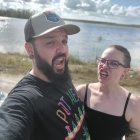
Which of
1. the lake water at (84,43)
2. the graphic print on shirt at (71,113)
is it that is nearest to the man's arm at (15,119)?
the graphic print on shirt at (71,113)

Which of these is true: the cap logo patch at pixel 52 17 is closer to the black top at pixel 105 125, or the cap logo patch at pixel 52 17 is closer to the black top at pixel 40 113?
the black top at pixel 40 113

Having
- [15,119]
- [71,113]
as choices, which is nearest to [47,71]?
[71,113]

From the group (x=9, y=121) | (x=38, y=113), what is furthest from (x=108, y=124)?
(x=9, y=121)

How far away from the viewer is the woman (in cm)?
280

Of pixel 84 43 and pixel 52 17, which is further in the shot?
pixel 84 43

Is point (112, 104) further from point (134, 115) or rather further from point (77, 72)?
point (77, 72)

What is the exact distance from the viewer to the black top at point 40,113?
181 centimetres

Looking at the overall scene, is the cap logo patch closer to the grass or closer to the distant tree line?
the grass

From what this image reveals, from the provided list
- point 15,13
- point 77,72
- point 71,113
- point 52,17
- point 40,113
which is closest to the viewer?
point 40,113

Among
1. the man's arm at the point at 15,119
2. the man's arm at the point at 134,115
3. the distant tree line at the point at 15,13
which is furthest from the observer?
the distant tree line at the point at 15,13

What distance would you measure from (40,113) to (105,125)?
2.95 feet

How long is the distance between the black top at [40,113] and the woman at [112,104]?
39 cm

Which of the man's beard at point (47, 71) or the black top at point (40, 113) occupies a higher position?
the man's beard at point (47, 71)

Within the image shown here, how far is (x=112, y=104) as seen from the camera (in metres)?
2.87
